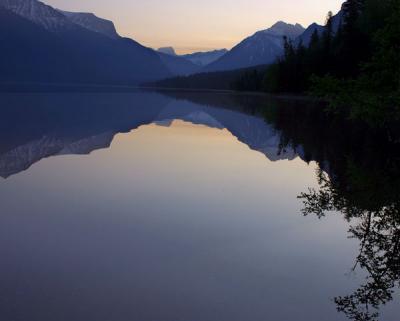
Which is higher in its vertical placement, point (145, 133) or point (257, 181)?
point (145, 133)

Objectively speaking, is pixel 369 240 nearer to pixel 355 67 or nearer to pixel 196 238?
pixel 196 238

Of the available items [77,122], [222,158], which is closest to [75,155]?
[222,158]

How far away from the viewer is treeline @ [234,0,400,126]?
2666 cm

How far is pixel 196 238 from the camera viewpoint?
510 inches

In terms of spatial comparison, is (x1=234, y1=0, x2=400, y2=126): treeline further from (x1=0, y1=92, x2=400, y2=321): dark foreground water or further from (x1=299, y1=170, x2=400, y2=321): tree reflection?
(x1=299, y1=170, x2=400, y2=321): tree reflection

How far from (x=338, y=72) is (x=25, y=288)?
340 feet

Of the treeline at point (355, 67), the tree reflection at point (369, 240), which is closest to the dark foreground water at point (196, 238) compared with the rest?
the tree reflection at point (369, 240)

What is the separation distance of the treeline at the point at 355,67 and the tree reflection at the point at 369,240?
7546 millimetres

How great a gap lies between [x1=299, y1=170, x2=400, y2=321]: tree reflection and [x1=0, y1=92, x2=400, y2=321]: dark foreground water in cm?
4

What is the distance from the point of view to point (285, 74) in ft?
438

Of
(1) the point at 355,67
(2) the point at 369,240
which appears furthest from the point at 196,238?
(1) the point at 355,67

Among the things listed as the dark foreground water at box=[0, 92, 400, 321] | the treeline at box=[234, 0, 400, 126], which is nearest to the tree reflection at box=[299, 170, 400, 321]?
the dark foreground water at box=[0, 92, 400, 321]

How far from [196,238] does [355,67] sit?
94.9 metres

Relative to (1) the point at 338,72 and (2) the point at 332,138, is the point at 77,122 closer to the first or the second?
(2) the point at 332,138
